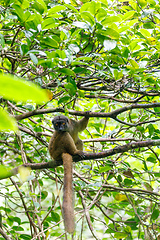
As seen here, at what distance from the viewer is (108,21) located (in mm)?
3207

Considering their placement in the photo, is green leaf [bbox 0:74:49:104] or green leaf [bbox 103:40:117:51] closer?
green leaf [bbox 0:74:49:104]

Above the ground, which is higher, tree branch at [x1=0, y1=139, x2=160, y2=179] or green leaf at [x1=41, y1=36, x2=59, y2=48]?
green leaf at [x1=41, y1=36, x2=59, y2=48]

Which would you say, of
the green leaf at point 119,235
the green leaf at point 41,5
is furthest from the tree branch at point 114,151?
the green leaf at point 41,5

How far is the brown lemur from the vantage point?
3768 mm

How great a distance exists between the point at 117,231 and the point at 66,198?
64.9 inches

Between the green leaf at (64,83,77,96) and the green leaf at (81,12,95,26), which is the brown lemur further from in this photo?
the green leaf at (81,12,95,26)

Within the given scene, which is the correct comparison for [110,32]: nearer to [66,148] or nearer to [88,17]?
[88,17]

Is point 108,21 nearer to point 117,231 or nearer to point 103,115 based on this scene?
point 103,115

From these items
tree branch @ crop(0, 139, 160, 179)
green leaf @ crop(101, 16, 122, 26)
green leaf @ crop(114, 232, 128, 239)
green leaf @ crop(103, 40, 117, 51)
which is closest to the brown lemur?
tree branch @ crop(0, 139, 160, 179)

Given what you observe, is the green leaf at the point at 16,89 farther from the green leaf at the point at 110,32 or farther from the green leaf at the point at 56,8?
the green leaf at the point at 110,32

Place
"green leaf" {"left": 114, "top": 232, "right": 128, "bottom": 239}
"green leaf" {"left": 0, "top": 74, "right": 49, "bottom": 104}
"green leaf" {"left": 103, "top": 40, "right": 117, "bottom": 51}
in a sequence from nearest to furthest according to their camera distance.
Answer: "green leaf" {"left": 0, "top": 74, "right": 49, "bottom": 104}
"green leaf" {"left": 103, "top": 40, "right": 117, "bottom": 51}
"green leaf" {"left": 114, "top": 232, "right": 128, "bottom": 239}

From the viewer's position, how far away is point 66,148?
15.4ft

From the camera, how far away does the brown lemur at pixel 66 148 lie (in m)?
3.77

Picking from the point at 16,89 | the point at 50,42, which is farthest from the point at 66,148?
the point at 16,89
